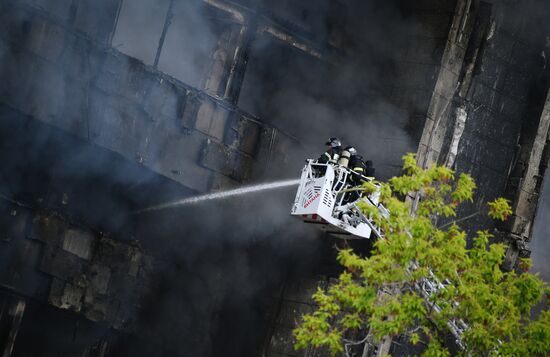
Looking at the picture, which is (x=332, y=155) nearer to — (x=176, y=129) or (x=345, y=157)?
(x=345, y=157)

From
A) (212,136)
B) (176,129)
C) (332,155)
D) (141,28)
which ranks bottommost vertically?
(332,155)

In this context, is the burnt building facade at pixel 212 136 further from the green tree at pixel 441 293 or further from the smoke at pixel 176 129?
the green tree at pixel 441 293

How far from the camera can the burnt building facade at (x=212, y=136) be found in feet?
62.3

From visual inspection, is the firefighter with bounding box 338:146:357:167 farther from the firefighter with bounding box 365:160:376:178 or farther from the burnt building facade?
the burnt building facade

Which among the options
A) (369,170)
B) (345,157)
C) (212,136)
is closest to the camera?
(369,170)

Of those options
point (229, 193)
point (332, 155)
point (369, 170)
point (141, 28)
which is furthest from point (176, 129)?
point (369, 170)

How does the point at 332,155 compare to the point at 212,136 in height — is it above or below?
below

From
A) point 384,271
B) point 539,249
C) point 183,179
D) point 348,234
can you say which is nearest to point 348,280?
point 384,271

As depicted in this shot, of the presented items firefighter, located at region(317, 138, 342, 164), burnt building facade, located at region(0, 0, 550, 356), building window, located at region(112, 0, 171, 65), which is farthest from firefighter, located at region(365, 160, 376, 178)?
building window, located at region(112, 0, 171, 65)

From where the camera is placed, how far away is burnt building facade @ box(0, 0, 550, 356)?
19.0 meters

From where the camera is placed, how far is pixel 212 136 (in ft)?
69.4

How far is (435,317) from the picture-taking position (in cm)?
1420

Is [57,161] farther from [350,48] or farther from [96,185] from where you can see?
[350,48]

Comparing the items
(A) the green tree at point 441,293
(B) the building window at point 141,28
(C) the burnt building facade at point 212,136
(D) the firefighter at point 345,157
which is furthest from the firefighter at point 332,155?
(B) the building window at point 141,28
